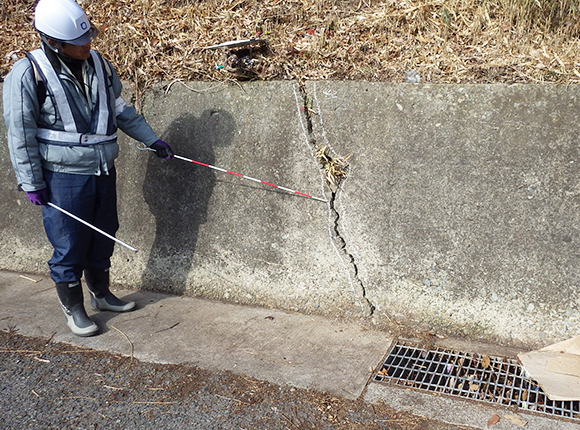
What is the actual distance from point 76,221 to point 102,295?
0.68 metres

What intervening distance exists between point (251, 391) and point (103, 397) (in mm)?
785

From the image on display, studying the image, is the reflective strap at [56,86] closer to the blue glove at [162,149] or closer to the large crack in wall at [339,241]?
the blue glove at [162,149]

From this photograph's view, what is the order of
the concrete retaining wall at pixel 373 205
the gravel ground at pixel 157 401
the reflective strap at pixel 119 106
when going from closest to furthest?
the gravel ground at pixel 157 401, the concrete retaining wall at pixel 373 205, the reflective strap at pixel 119 106

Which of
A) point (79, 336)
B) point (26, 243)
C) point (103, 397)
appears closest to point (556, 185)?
point (103, 397)

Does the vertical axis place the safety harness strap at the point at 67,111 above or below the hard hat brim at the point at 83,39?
below

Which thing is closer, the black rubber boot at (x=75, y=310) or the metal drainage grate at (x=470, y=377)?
the metal drainage grate at (x=470, y=377)

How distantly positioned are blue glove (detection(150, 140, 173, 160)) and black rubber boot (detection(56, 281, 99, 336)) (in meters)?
1.02

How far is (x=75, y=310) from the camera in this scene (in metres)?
3.59

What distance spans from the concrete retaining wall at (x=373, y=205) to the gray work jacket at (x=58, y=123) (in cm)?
62

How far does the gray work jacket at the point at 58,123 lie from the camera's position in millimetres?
3176

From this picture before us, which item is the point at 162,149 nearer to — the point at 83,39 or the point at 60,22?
the point at 83,39

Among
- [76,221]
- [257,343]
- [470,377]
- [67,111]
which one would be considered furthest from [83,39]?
[470,377]

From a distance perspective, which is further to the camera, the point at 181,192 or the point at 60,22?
the point at 181,192

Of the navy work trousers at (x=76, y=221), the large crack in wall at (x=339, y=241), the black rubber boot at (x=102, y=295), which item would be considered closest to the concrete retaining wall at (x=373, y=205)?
the large crack in wall at (x=339, y=241)
